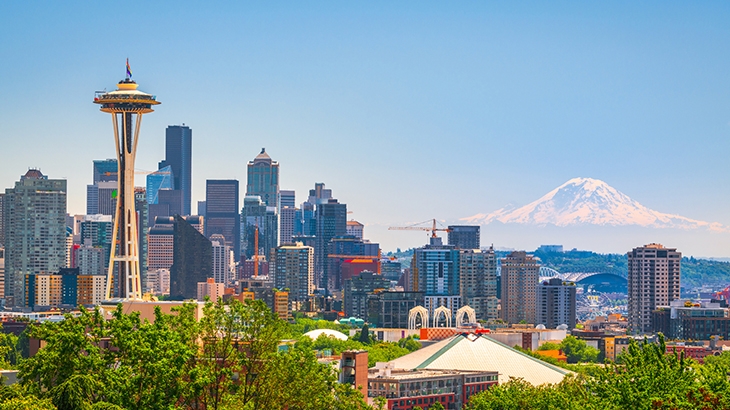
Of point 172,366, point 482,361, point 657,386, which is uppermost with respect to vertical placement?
point 172,366

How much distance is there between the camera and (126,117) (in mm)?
185250

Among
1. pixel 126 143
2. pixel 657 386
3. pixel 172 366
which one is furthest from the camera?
pixel 126 143

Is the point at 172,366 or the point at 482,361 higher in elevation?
the point at 172,366

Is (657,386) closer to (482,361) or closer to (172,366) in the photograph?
(172,366)

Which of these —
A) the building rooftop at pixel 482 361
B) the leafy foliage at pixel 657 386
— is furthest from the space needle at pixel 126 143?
the leafy foliage at pixel 657 386

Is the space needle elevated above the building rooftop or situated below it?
above

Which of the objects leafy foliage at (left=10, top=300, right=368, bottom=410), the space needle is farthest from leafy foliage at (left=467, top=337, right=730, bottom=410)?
the space needle

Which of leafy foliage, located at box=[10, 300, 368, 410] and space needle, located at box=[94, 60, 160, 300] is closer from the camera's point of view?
leafy foliage, located at box=[10, 300, 368, 410]

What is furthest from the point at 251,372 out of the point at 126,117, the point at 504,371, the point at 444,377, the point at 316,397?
the point at 126,117

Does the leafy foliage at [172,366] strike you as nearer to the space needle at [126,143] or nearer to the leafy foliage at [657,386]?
the leafy foliage at [657,386]

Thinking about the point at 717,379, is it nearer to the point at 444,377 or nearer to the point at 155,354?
the point at 155,354

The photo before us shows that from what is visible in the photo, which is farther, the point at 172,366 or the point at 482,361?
the point at 482,361

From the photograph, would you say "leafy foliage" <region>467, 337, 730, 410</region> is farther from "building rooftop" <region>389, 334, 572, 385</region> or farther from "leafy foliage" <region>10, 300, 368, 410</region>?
"building rooftop" <region>389, 334, 572, 385</region>

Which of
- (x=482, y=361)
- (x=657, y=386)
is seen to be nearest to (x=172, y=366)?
(x=657, y=386)
